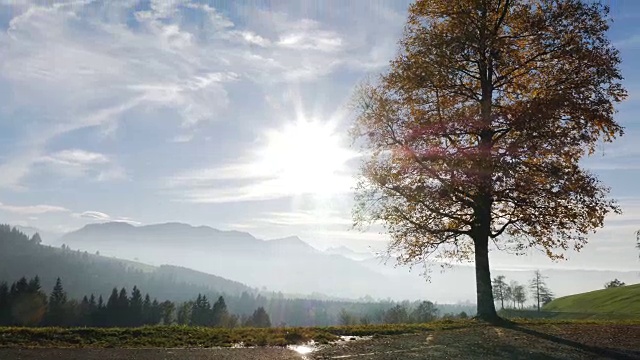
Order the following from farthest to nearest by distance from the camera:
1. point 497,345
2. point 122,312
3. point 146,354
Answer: point 122,312 < point 497,345 < point 146,354

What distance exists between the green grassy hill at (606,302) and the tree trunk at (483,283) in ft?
197

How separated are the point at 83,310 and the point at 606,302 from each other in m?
128

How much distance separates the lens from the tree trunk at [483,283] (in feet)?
72.1

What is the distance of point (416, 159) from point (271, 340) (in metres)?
11.2

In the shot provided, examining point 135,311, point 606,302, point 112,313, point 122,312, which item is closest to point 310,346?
point 606,302

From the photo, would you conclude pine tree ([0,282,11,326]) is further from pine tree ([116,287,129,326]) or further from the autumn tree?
the autumn tree

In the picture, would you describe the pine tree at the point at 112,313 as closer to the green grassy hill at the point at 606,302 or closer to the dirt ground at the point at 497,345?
the green grassy hill at the point at 606,302

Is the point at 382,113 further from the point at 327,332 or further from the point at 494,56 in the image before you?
the point at 327,332

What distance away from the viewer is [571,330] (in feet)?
59.9

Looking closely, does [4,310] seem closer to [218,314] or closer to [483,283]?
[218,314]

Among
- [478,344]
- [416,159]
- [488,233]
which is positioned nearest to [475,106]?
[416,159]

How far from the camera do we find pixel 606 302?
8594 cm

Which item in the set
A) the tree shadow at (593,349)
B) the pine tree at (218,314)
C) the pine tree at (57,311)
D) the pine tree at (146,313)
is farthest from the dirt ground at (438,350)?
the pine tree at (146,313)

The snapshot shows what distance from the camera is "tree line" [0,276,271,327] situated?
4451 inches
